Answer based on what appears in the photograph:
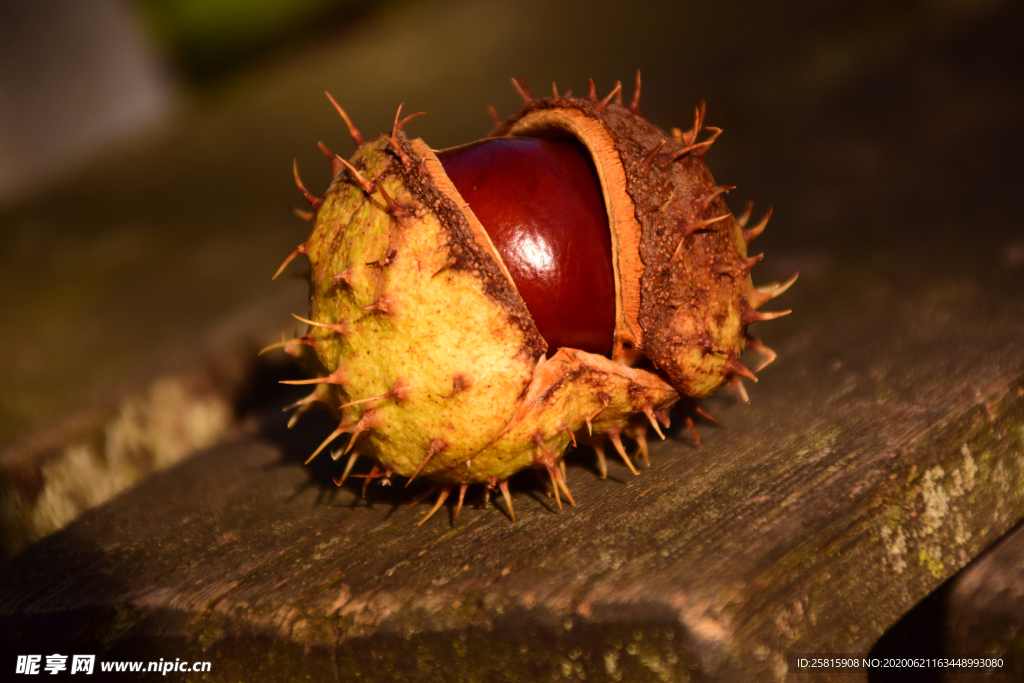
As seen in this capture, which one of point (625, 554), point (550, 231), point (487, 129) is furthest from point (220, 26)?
point (625, 554)

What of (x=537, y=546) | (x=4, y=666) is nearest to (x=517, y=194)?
(x=537, y=546)

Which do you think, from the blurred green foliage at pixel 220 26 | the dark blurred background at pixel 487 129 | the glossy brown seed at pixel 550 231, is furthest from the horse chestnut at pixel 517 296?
the blurred green foliage at pixel 220 26

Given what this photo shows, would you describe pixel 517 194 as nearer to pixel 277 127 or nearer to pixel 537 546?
pixel 537 546

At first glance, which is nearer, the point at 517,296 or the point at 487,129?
the point at 517,296

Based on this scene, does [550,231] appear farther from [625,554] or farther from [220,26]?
[220,26]

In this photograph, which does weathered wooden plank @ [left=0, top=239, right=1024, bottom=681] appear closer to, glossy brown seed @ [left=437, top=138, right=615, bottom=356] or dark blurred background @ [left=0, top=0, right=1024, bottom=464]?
glossy brown seed @ [left=437, top=138, right=615, bottom=356]

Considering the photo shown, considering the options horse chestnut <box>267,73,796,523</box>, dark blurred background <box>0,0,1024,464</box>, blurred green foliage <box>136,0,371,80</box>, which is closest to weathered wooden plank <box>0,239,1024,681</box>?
horse chestnut <box>267,73,796,523</box>
